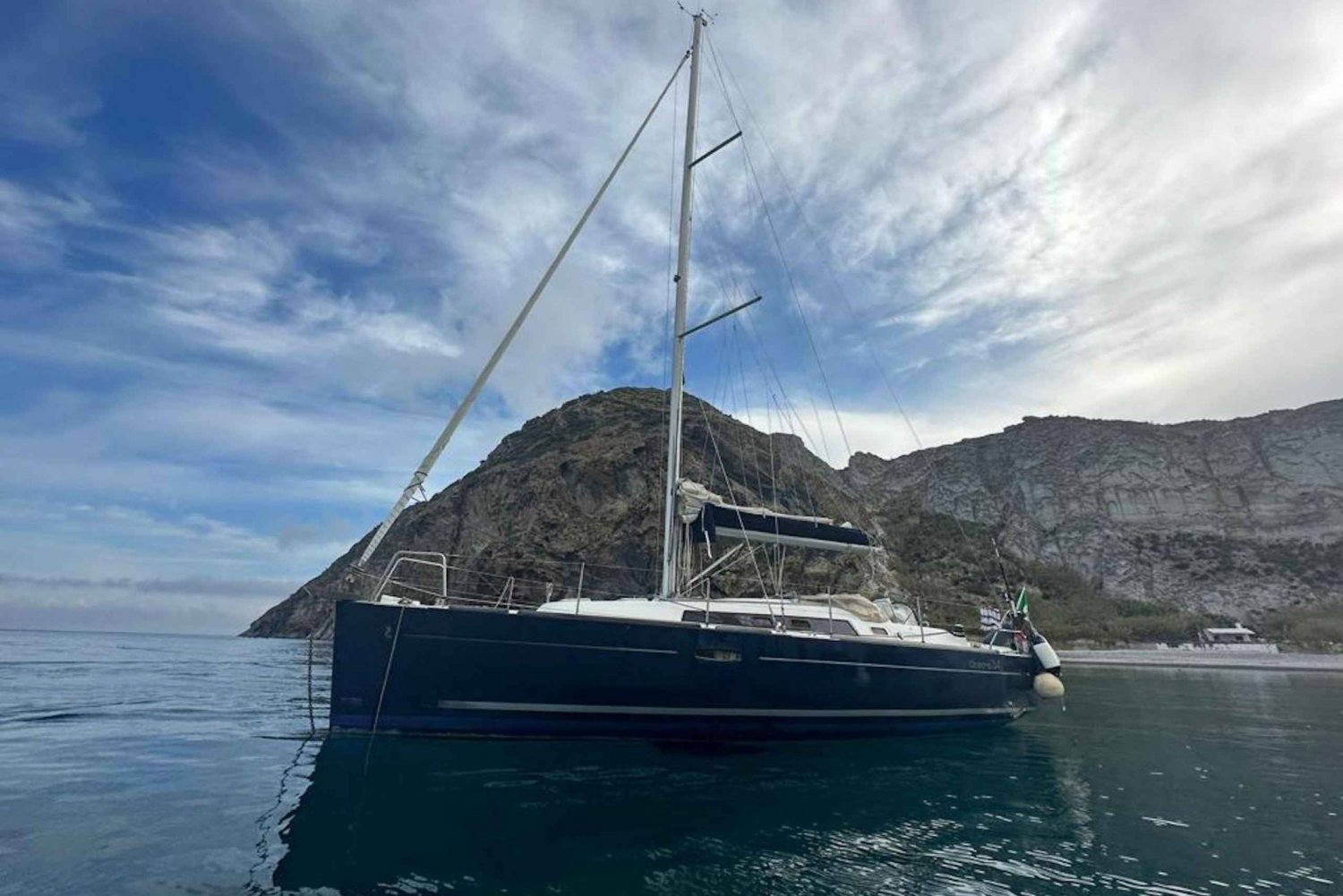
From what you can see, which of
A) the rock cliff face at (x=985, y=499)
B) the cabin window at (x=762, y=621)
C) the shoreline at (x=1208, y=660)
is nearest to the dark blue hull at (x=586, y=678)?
the cabin window at (x=762, y=621)

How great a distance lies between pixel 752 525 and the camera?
14117 mm

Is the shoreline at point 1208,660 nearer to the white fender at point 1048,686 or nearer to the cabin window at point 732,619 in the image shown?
the white fender at point 1048,686

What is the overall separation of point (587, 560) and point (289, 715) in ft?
97.5

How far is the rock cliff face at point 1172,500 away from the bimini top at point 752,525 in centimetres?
8339

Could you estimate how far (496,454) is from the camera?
2808 inches

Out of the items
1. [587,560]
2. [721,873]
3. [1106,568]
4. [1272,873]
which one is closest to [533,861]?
[721,873]

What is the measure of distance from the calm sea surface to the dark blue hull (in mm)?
543

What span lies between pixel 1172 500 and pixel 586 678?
103m

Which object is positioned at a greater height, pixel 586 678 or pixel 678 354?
pixel 678 354

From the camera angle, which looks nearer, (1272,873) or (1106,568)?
(1272,873)

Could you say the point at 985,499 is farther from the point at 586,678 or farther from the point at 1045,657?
the point at 586,678

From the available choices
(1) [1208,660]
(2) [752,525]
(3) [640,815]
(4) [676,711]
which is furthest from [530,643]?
(1) [1208,660]

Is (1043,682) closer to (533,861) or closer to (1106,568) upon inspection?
(533,861)

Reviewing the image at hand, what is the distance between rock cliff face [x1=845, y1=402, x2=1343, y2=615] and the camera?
75.9 m
